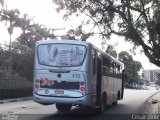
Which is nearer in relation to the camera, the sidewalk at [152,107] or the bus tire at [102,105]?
the bus tire at [102,105]

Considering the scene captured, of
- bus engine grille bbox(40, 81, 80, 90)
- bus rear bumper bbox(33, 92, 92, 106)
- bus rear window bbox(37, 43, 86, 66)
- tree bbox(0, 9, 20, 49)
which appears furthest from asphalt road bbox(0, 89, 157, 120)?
tree bbox(0, 9, 20, 49)

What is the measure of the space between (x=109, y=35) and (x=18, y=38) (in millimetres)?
38630

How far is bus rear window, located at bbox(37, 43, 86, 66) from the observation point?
56.3 feet

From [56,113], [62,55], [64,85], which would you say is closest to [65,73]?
[64,85]

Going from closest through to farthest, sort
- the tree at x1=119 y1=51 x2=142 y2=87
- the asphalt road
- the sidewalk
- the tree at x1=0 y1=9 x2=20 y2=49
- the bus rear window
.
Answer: the bus rear window, the asphalt road, the sidewalk, the tree at x1=0 y1=9 x2=20 y2=49, the tree at x1=119 y1=51 x2=142 y2=87

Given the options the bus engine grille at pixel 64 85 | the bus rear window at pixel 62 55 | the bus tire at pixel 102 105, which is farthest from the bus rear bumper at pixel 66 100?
the bus tire at pixel 102 105

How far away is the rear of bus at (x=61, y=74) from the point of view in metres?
16.9

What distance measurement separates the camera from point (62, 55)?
56.7 feet

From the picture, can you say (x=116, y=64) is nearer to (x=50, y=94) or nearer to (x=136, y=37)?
(x=136, y=37)

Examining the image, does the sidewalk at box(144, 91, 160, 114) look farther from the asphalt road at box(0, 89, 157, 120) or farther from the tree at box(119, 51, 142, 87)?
the tree at box(119, 51, 142, 87)

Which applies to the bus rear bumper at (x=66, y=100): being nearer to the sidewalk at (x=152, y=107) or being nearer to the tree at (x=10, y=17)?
the sidewalk at (x=152, y=107)

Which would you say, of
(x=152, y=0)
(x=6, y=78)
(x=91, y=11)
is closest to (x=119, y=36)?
(x=91, y=11)

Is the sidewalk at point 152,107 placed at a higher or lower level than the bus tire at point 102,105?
lower

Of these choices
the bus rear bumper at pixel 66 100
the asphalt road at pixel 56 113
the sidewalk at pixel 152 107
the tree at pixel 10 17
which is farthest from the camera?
the tree at pixel 10 17
